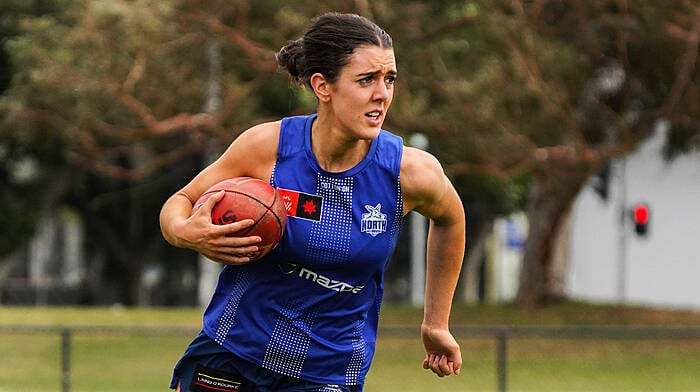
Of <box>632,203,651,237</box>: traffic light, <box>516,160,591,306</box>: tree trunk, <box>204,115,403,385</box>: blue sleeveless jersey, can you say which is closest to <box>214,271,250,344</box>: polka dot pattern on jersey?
<box>204,115,403,385</box>: blue sleeveless jersey

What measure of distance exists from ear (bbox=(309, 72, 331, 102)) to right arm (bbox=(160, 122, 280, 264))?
206 millimetres

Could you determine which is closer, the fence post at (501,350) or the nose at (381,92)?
the nose at (381,92)

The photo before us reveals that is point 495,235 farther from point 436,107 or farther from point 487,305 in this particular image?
point 436,107

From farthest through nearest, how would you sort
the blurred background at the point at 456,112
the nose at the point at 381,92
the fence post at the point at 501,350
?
the blurred background at the point at 456,112, the fence post at the point at 501,350, the nose at the point at 381,92

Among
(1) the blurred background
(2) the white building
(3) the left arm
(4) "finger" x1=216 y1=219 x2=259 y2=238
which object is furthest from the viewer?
(2) the white building

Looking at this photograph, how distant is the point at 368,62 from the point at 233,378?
47.6 inches

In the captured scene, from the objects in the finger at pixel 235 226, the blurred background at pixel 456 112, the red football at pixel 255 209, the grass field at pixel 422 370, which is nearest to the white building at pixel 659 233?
the blurred background at pixel 456 112

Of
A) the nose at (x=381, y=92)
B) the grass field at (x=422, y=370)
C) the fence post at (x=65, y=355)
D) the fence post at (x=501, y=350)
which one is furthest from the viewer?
the grass field at (x=422, y=370)

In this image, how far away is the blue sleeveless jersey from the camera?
455 cm

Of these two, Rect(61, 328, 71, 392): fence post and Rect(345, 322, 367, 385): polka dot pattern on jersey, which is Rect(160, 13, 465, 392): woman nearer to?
Rect(345, 322, 367, 385): polka dot pattern on jersey

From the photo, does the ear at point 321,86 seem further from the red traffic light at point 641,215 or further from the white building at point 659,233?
the white building at point 659,233

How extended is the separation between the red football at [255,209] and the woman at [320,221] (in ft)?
0.31

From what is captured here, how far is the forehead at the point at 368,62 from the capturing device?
14.8 ft

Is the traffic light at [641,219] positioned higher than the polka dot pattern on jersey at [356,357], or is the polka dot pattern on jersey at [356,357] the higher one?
the polka dot pattern on jersey at [356,357]
